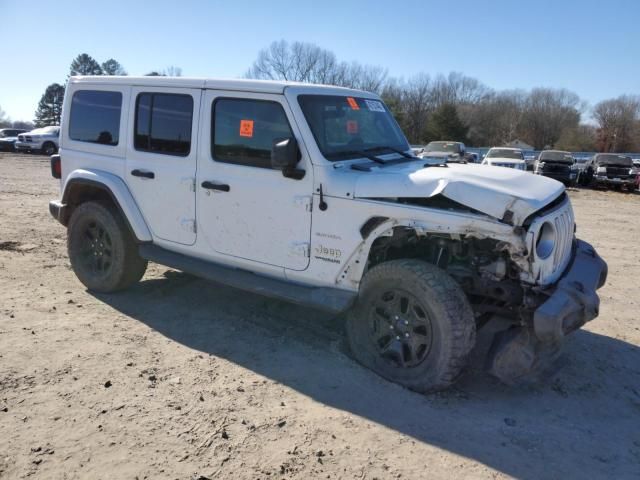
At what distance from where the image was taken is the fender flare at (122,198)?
16.8ft

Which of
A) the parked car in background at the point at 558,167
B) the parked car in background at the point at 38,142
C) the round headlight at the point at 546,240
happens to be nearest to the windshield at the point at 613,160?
the parked car in background at the point at 558,167

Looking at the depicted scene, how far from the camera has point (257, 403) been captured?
11.5 ft

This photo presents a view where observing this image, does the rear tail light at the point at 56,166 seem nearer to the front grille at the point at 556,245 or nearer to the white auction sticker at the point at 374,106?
the white auction sticker at the point at 374,106

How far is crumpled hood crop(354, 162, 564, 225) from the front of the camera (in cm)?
330

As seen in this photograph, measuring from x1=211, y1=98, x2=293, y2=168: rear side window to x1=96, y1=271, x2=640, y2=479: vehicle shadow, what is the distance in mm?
1509

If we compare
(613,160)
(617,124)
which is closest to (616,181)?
(613,160)

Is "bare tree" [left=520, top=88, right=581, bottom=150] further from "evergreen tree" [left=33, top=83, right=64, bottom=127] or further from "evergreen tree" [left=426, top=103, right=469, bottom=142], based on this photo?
"evergreen tree" [left=33, top=83, right=64, bottom=127]

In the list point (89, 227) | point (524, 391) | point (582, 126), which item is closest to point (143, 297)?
point (89, 227)

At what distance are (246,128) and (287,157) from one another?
70 cm

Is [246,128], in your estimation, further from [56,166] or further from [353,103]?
[56,166]

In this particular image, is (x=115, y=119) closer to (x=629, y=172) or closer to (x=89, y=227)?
(x=89, y=227)

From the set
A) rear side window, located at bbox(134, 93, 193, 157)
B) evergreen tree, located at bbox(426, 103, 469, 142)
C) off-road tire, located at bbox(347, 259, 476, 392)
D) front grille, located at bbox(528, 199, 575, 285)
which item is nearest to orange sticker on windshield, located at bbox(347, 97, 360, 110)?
rear side window, located at bbox(134, 93, 193, 157)

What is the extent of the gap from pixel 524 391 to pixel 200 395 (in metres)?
2.31

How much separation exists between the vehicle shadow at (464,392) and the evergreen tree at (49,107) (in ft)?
251
